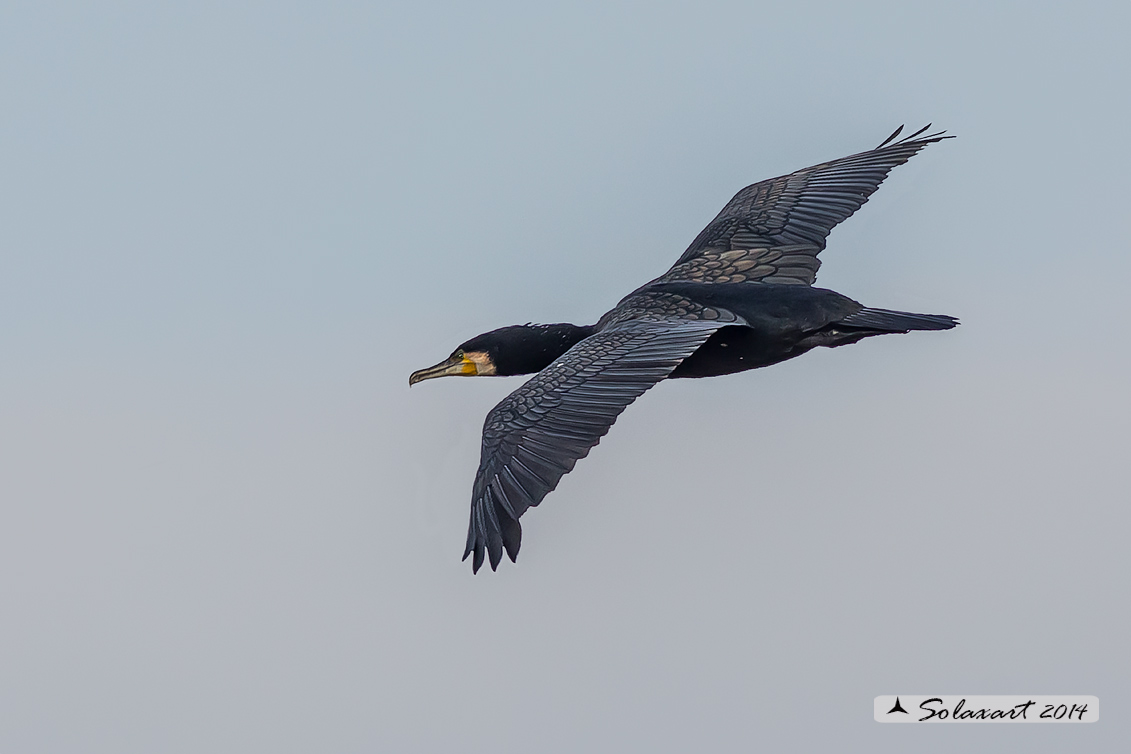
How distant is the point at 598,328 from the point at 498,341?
80 centimetres

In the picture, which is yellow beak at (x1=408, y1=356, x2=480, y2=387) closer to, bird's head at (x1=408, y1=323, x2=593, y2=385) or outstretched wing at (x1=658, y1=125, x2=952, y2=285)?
bird's head at (x1=408, y1=323, x2=593, y2=385)

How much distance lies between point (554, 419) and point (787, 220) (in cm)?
400

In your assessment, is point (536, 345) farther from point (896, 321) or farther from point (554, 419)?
point (896, 321)

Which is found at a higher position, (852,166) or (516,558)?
(852,166)

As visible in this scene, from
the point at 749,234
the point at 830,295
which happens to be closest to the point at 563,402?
the point at 830,295

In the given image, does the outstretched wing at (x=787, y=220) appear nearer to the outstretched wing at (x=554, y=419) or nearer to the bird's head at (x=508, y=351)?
the bird's head at (x=508, y=351)

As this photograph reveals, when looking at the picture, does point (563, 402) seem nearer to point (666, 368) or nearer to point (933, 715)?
point (666, 368)

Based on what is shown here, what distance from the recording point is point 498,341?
11117 millimetres

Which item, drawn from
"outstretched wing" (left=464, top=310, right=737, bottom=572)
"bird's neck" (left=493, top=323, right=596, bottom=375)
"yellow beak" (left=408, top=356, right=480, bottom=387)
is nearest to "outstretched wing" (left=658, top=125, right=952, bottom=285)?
"bird's neck" (left=493, top=323, right=596, bottom=375)

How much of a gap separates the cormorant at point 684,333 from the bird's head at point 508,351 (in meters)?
0.01

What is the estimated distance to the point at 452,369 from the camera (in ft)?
36.7

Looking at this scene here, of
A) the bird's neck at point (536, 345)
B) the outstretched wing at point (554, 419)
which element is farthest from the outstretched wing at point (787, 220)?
the outstretched wing at point (554, 419)

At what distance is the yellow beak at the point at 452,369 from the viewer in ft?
36.5

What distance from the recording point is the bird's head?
11070mm
